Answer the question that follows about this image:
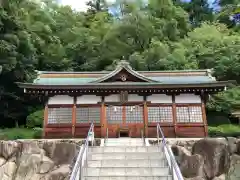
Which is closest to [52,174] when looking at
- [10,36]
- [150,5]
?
[10,36]

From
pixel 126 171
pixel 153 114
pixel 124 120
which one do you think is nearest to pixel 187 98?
pixel 153 114

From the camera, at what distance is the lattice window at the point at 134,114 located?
17.7 meters

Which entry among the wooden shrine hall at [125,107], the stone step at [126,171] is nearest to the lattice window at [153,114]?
the wooden shrine hall at [125,107]

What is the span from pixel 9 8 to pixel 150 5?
18.9 metres

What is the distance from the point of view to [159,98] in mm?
18047

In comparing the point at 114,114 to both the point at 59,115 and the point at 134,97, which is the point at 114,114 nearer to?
the point at 134,97

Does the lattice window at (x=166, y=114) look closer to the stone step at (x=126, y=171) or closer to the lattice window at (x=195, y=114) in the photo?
the lattice window at (x=195, y=114)

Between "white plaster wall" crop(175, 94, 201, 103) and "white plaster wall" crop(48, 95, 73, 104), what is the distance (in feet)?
22.1

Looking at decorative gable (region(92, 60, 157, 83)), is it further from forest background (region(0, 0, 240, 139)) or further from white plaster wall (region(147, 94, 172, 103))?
forest background (region(0, 0, 240, 139))

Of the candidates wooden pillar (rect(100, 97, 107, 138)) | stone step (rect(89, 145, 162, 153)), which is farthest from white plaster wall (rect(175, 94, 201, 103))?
stone step (rect(89, 145, 162, 153))

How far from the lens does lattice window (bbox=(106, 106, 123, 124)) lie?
58.1 ft

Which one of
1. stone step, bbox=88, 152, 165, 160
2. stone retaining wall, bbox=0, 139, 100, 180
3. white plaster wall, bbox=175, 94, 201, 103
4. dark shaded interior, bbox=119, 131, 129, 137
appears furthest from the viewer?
white plaster wall, bbox=175, 94, 201, 103

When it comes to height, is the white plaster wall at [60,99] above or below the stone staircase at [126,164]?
above

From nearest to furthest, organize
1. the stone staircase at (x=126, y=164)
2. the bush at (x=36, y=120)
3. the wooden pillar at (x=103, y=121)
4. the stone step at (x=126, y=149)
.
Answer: the stone staircase at (x=126, y=164)
the stone step at (x=126, y=149)
the wooden pillar at (x=103, y=121)
the bush at (x=36, y=120)
